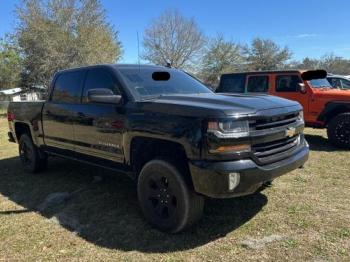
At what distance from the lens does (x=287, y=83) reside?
31.9ft

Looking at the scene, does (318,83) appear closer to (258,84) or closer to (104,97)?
(258,84)

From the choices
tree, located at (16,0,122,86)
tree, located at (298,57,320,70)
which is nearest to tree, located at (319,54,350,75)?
tree, located at (298,57,320,70)

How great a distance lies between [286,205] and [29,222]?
3211 millimetres

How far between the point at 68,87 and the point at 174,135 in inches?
103

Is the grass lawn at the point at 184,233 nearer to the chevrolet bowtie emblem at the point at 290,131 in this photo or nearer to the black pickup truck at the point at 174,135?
the black pickup truck at the point at 174,135

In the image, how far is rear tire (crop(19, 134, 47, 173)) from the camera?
22.3 ft

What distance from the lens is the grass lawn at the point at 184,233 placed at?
3.64m

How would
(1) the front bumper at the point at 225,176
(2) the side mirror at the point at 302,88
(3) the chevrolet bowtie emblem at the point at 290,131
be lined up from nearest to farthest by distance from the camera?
(1) the front bumper at the point at 225,176 → (3) the chevrolet bowtie emblem at the point at 290,131 → (2) the side mirror at the point at 302,88

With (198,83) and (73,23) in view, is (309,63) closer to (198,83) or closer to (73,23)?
(73,23)

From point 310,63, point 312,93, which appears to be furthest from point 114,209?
point 310,63

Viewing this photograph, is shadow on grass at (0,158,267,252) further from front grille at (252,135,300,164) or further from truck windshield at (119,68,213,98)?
truck windshield at (119,68,213,98)

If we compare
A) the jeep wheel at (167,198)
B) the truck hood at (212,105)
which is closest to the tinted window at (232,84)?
the truck hood at (212,105)

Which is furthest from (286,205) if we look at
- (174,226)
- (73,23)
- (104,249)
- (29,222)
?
(73,23)

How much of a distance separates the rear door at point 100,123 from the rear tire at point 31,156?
1.77 m
